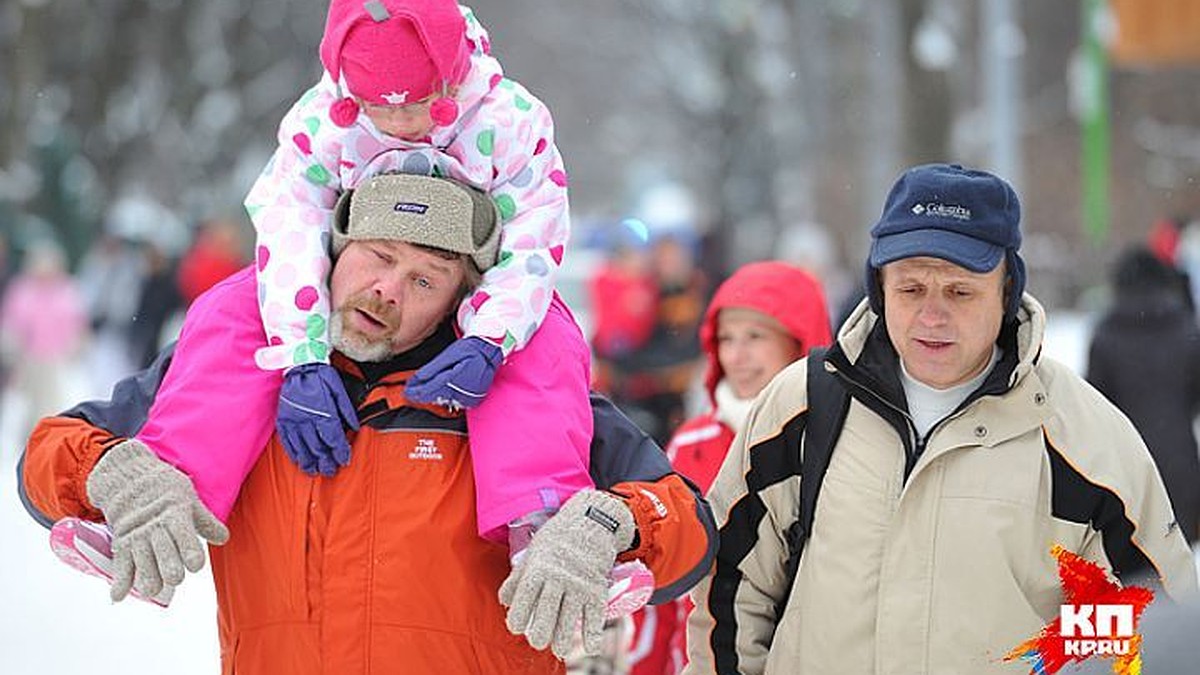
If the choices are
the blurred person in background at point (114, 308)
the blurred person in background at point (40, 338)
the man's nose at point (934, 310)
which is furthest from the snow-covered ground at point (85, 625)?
the blurred person in background at point (114, 308)

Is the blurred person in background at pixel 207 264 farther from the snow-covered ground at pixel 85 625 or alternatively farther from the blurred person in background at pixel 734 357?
the blurred person in background at pixel 734 357

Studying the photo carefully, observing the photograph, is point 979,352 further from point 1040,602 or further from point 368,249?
point 368,249

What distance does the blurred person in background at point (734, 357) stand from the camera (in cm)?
520

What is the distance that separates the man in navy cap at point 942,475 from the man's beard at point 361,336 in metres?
0.81

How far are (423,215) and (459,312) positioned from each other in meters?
0.20

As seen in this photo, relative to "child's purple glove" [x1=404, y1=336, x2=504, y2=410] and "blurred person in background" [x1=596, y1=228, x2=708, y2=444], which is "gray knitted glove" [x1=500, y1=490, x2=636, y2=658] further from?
"blurred person in background" [x1=596, y1=228, x2=708, y2=444]

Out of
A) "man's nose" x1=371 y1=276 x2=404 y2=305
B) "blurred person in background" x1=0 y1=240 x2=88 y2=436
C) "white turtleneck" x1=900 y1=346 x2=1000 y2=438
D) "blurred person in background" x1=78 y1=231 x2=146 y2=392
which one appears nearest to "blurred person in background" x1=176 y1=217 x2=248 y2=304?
"blurred person in background" x1=78 y1=231 x2=146 y2=392

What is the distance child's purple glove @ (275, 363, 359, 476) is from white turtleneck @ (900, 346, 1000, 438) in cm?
111

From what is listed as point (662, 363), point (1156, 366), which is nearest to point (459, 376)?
point (1156, 366)

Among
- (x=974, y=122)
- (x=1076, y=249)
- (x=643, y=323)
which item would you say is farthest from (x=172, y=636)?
(x=974, y=122)

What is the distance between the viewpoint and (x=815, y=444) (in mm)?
3672

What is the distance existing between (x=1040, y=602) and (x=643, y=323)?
31.1ft

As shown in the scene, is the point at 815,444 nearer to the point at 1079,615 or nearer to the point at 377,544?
the point at 1079,615

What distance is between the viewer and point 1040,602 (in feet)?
11.5
